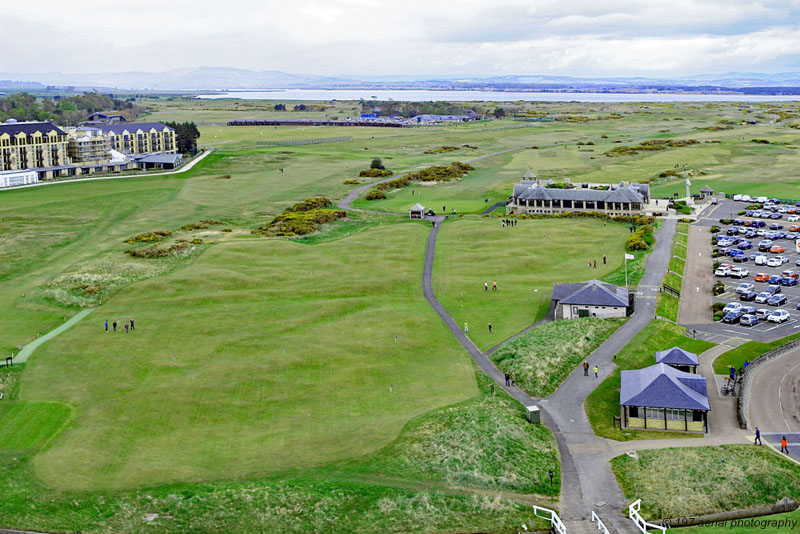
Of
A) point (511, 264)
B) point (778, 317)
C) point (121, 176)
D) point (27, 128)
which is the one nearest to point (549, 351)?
point (778, 317)

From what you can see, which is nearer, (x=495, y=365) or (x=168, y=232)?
(x=495, y=365)

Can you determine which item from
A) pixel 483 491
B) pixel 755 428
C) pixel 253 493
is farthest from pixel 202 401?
pixel 755 428

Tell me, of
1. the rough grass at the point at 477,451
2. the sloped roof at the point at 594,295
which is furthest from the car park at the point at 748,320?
the rough grass at the point at 477,451

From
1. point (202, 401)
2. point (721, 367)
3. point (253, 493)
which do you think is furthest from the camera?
point (721, 367)

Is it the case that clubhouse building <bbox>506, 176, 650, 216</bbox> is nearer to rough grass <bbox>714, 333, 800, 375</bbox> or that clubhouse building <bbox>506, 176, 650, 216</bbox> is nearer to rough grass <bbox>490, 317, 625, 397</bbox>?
rough grass <bbox>490, 317, 625, 397</bbox>

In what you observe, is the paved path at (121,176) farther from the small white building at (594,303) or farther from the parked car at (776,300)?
the parked car at (776,300)

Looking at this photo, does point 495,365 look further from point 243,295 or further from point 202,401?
point 243,295

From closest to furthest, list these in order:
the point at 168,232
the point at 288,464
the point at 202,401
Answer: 1. the point at 288,464
2. the point at 202,401
3. the point at 168,232

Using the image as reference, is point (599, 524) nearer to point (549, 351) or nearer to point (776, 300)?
point (549, 351)
